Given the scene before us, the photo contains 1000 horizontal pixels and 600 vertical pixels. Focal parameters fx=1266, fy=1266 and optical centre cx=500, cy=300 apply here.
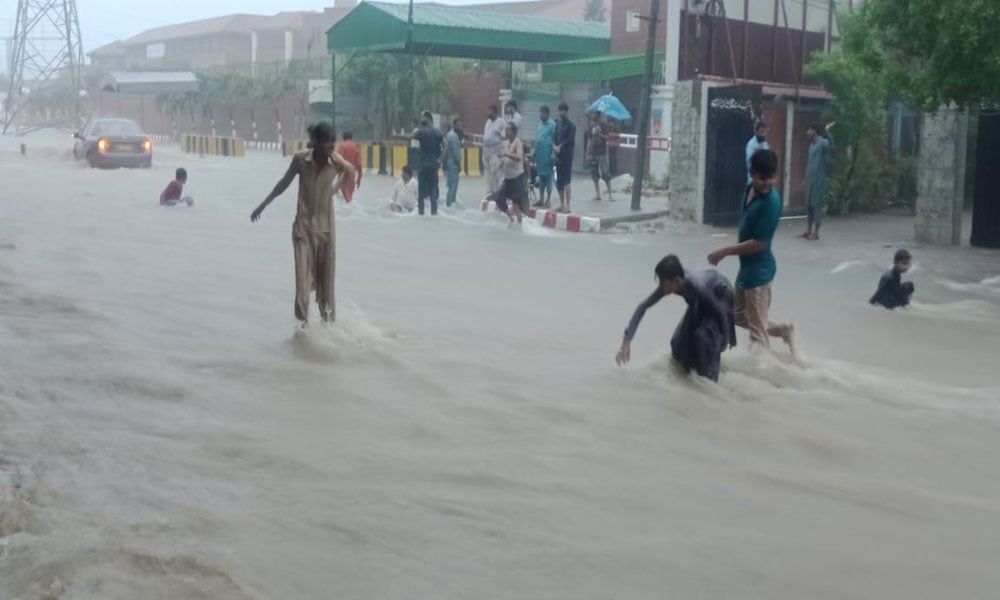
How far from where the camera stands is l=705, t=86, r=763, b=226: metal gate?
1908 cm

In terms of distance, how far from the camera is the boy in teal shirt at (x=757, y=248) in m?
7.80

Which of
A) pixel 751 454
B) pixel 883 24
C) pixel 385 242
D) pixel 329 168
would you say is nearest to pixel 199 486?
pixel 751 454

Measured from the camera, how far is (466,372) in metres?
8.41

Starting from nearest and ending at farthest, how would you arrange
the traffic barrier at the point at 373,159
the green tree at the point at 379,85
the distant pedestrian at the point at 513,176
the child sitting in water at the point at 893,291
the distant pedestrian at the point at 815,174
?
the child sitting in water at the point at 893,291 → the distant pedestrian at the point at 815,174 → the distant pedestrian at the point at 513,176 → the traffic barrier at the point at 373,159 → the green tree at the point at 379,85

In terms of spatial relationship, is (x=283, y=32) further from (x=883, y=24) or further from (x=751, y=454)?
(x=751, y=454)

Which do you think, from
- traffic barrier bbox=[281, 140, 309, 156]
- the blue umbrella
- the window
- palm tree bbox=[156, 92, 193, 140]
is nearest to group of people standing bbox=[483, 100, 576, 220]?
the blue umbrella

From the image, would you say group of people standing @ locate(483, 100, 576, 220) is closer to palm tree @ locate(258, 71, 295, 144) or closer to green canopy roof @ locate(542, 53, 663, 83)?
green canopy roof @ locate(542, 53, 663, 83)

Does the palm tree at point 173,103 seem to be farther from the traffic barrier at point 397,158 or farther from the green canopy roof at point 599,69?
the green canopy roof at point 599,69

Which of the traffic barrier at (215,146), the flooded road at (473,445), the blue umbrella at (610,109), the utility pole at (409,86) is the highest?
the utility pole at (409,86)

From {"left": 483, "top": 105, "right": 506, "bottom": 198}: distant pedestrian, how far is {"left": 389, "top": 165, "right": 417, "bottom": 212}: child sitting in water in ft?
4.03

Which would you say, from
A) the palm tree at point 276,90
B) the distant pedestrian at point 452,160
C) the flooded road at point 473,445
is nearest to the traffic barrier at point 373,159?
the distant pedestrian at point 452,160

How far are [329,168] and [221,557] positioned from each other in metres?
4.52

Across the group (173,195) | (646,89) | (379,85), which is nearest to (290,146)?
(379,85)

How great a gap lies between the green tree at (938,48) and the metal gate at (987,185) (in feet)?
9.22
